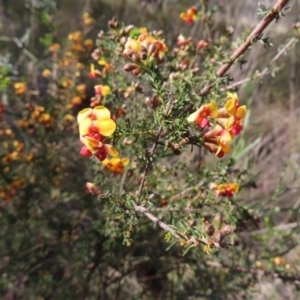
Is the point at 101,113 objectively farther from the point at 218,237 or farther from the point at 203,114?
the point at 218,237

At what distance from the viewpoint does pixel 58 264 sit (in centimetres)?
194

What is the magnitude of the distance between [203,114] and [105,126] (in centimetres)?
20

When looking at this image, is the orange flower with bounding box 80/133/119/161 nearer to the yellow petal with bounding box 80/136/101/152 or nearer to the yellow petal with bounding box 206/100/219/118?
the yellow petal with bounding box 80/136/101/152

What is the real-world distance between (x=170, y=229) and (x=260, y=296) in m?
2.31

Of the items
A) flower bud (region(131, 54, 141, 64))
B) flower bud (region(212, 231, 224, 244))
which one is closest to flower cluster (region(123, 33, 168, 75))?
flower bud (region(131, 54, 141, 64))

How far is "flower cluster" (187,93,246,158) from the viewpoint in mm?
817

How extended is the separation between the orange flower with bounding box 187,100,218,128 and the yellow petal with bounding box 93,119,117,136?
16 centimetres

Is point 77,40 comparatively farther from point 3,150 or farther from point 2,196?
point 2,196

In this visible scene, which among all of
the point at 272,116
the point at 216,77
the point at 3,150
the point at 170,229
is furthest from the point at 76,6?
the point at 170,229

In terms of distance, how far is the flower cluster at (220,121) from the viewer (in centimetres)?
82

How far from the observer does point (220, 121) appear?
0.85m

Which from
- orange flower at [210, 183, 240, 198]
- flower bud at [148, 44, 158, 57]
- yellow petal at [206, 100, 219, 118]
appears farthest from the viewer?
orange flower at [210, 183, 240, 198]

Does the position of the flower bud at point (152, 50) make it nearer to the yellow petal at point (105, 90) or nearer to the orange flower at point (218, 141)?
the orange flower at point (218, 141)

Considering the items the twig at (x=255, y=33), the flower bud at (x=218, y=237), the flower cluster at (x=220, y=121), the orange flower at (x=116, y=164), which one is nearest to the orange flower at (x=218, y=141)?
the flower cluster at (x=220, y=121)
